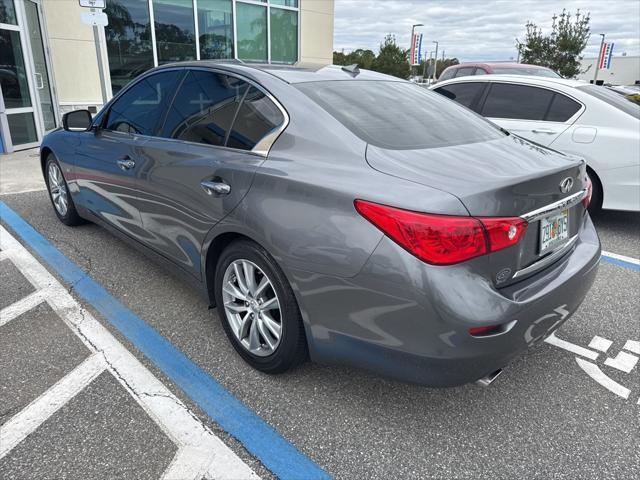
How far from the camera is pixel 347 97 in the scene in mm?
2576

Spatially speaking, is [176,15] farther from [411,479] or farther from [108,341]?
[411,479]

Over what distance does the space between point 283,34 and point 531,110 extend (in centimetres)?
992

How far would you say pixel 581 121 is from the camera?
5.01 meters

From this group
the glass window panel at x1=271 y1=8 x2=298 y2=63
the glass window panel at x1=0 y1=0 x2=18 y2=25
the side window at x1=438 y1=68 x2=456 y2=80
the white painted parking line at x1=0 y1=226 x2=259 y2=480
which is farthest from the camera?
the glass window panel at x1=271 y1=8 x2=298 y2=63

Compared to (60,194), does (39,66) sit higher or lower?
higher

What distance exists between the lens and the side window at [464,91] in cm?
589

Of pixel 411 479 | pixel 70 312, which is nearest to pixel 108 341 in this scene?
pixel 70 312

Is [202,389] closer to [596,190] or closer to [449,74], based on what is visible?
[596,190]

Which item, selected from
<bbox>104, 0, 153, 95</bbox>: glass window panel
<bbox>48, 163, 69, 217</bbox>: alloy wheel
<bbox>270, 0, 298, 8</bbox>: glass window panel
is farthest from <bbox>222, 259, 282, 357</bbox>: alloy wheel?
<bbox>270, 0, 298, 8</bbox>: glass window panel

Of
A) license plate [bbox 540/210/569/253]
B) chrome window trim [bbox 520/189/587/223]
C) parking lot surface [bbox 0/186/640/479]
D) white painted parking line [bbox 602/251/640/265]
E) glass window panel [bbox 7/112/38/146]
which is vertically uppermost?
chrome window trim [bbox 520/189/587/223]

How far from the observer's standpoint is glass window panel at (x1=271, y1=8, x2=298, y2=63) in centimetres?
1334

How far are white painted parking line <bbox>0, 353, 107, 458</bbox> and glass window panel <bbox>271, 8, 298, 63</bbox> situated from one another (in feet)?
39.8

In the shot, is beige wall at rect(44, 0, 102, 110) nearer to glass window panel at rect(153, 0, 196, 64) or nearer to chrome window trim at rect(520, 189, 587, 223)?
glass window panel at rect(153, 0, 196, 64)

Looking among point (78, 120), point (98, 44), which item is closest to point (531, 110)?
point (78, 120)
